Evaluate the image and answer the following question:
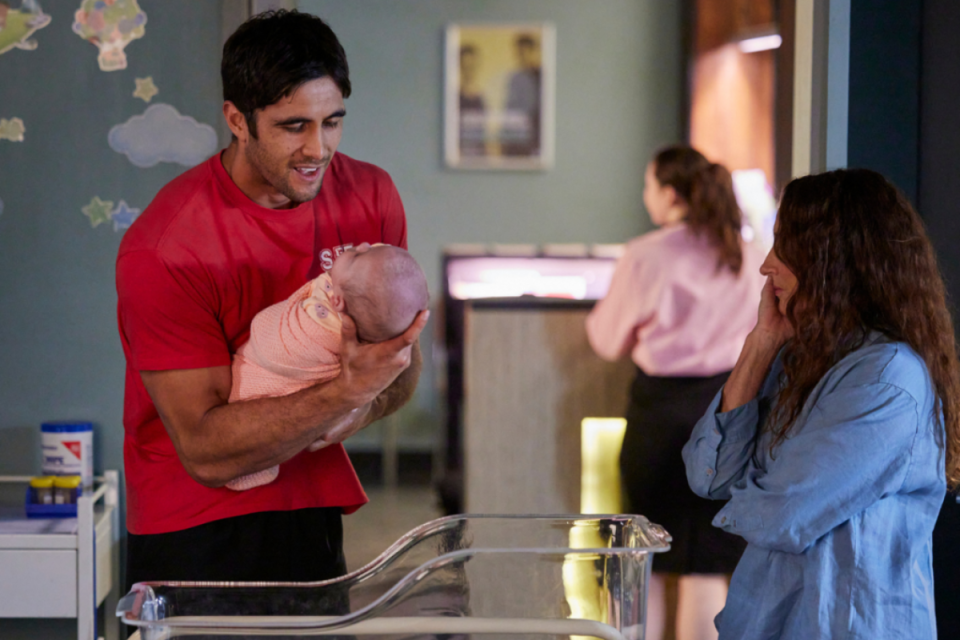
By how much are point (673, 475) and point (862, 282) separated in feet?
4.34

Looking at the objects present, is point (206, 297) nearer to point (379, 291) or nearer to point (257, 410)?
point (257, 410)

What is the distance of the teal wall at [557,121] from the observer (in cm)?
396

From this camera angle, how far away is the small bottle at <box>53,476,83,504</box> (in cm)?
188

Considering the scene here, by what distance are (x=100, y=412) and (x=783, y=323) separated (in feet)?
5.05

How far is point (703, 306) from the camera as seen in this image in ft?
7.88

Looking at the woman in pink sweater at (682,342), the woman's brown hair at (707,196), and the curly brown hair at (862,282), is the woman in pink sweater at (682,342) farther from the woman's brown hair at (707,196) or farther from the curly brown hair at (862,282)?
the curly brown hair at (862,282)

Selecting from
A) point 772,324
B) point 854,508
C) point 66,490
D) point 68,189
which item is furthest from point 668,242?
point 66,490

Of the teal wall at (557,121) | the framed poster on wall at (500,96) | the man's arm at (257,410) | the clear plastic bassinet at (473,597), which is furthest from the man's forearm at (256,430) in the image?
the framed poster on wall at (500,96)

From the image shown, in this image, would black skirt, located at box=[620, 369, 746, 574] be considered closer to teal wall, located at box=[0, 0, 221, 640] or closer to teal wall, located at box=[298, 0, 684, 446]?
teal wall, located at box=[0, 0, 221, 640]

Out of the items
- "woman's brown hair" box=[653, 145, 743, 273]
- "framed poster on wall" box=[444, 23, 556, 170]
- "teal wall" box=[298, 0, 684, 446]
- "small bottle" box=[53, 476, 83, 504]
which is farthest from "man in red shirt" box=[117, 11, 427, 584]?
"framed poster on wall" box=[444, 23, 556, 170]

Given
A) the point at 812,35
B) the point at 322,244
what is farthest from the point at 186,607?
the point at 812,35

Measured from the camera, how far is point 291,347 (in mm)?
1214

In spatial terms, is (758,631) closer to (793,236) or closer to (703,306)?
(793,236)

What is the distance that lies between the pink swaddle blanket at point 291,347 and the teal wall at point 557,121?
2578 millimetres
